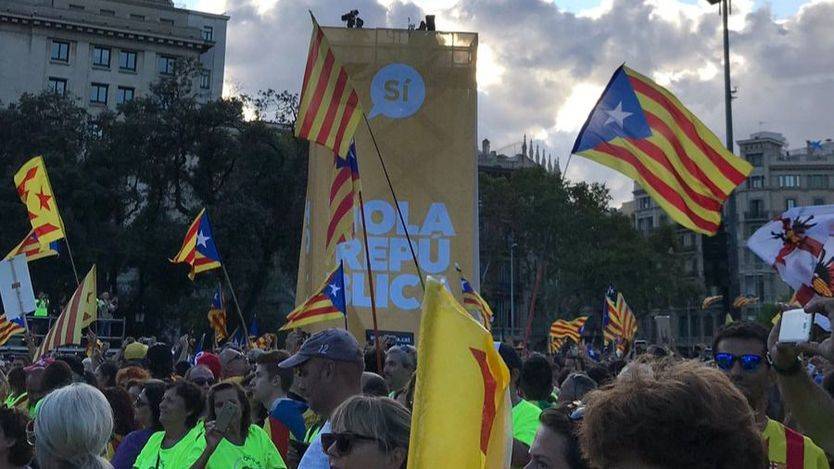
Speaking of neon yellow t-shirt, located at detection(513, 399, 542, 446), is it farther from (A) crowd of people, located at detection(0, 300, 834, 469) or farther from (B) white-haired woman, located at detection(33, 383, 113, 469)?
(B) white-haired woman, located at detection(33, 383, 113, 469)

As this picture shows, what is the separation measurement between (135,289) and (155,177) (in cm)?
540

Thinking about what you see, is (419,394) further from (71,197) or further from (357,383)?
(71,197)

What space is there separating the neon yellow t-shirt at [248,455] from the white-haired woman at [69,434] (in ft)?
3.67

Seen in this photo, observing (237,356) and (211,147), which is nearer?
(237,356)

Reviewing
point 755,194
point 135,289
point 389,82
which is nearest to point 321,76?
point 389,82

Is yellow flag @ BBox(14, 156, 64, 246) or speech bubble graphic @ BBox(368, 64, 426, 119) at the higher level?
speech bubble graphic @ BBox(368, 64, 426, 119)

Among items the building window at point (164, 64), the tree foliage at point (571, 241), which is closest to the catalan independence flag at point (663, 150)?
the tree foliage at point (571, 241)

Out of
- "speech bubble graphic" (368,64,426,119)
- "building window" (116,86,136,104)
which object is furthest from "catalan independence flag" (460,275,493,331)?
"building window" (116,86,136,104)

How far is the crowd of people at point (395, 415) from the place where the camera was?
6.87 feet

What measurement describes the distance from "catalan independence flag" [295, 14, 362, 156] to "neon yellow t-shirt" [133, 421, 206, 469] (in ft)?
17.9

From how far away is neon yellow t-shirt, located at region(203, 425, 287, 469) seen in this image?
5293mm

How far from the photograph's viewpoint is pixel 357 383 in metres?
4.88

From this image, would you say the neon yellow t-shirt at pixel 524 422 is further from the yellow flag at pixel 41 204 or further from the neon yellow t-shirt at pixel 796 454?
the yellow flag at pixel 41 204

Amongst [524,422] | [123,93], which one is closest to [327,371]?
[524,422]
